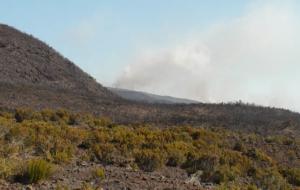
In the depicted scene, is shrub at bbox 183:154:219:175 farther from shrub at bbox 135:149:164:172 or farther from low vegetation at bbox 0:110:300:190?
shrub at bbox 135:149:164:172

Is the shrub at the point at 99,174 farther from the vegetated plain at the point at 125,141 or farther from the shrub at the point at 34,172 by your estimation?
the shrub at the point at 34,172

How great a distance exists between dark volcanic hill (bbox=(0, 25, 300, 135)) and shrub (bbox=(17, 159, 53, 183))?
19950mm

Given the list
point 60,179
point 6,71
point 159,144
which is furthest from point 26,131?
point 6,71

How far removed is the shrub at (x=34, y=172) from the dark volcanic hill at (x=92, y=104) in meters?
19.9

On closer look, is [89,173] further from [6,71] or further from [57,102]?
[6,71]

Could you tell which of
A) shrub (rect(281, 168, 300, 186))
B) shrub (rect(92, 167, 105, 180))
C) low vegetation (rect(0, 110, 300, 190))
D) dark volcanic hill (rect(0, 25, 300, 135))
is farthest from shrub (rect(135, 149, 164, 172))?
dark volcanic hill (rect(0, 25, 300, 135))

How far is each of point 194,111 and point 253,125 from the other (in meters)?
5.45

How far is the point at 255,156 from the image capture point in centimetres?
2312

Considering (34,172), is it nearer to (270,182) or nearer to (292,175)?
(270,182)

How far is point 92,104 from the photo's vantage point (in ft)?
128

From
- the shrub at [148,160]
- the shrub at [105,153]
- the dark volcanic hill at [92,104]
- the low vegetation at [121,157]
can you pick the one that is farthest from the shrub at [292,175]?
the dark volcanic hill at [92,104]

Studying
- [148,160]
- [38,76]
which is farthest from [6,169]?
[38,76]

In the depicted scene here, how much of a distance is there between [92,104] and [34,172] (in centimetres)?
2788

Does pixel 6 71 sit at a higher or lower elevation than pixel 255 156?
higher
